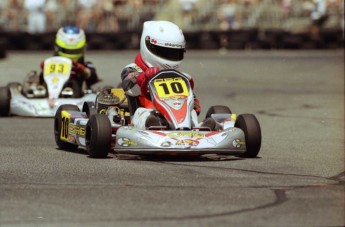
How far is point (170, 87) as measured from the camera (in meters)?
8.57

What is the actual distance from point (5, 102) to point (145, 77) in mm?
4223

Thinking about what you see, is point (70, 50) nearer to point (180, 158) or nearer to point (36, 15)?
point (180, 158)

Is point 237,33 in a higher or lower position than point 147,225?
lower

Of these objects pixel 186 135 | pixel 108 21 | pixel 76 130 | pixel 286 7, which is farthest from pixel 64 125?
pixel 108 21

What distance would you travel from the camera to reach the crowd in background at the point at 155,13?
3050cm

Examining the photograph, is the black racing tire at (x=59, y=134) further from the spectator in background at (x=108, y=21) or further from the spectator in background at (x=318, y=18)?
the spectator in background at (x=318, y=18)

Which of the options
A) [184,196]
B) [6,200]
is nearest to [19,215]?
[6,200]

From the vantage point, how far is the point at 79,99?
1298 centimetres

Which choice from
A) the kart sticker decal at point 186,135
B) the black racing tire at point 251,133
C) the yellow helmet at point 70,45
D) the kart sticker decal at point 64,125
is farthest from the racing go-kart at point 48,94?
the kart sticker decal at point 186,135

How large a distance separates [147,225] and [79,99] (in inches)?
298

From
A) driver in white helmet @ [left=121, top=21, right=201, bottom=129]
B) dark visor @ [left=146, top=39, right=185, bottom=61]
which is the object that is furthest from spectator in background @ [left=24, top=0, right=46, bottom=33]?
dark visor @ [left=146, top=39, right=185, bottom=61]

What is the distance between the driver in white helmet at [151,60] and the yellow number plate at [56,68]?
4.18m

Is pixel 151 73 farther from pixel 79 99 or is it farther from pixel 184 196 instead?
pixel 79 99

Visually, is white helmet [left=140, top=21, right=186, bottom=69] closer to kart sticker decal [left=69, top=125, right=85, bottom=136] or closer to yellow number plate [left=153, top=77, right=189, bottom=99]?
yellow number plate [left=153, top=77, right=189, bottom=99]
